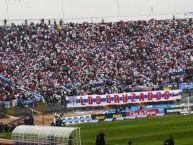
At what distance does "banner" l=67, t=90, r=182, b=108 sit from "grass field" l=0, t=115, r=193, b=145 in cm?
734

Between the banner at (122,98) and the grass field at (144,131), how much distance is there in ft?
24.1

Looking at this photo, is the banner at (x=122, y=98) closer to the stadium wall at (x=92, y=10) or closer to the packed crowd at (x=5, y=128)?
the packed crowd at (x=5, y=128)

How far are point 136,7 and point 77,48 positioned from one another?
1518 cm

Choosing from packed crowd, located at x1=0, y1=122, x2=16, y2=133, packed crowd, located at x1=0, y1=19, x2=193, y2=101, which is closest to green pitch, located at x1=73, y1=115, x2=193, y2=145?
packed crowd, located at x1=0, y1=122, x2=16, y2=133

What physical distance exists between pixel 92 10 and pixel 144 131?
41.5 m

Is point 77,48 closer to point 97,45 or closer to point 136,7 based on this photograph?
point 97,45

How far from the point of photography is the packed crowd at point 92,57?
75.5 metres

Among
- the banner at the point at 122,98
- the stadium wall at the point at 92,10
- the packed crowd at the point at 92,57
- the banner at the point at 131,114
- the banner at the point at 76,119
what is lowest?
the banner at the point at 131,114

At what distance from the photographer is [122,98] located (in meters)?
72.8

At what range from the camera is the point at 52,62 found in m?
79.1

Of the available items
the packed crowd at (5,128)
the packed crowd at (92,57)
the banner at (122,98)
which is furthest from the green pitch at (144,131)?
the packed crowd at (92,57)

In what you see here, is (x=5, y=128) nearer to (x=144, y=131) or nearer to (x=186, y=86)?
(x=144, y=131)

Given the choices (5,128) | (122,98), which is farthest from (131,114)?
(5,128)

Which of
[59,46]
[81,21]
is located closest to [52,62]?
[59,46]
